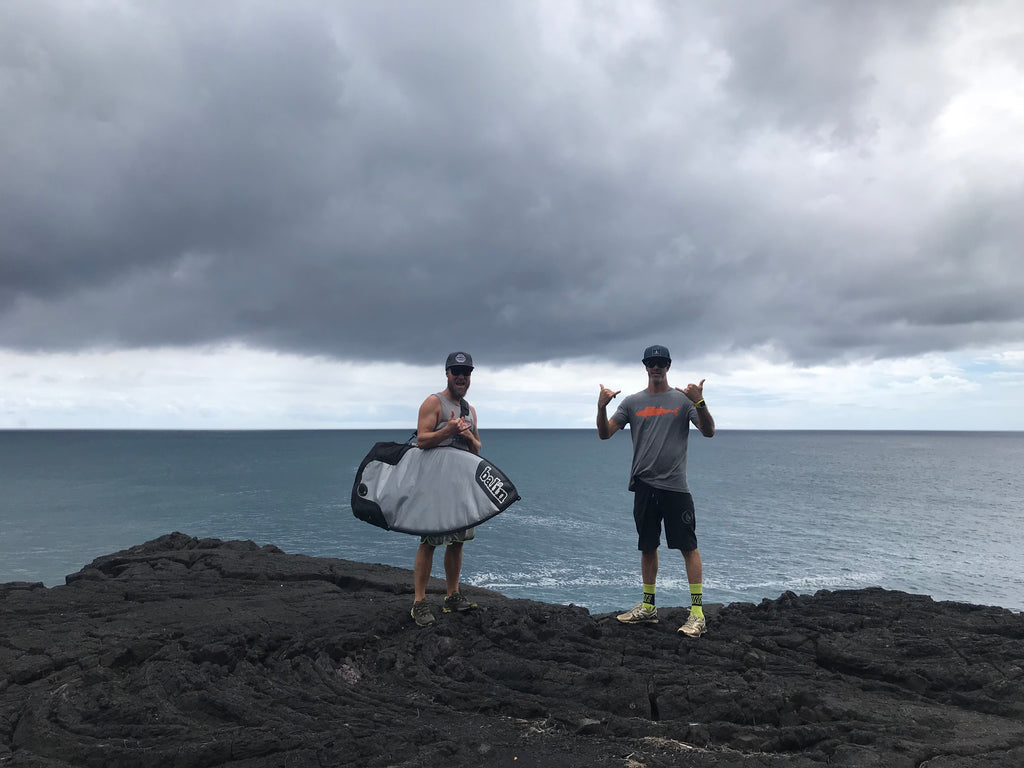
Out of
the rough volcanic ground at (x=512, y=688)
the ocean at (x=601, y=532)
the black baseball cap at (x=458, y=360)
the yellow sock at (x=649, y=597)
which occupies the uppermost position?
the black baseball cap at (x=458, y=360)

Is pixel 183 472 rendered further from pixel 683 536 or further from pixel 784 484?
pixel 683 536

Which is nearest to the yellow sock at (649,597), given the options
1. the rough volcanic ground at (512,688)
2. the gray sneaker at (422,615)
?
the rough volcanic ground at (512,688)

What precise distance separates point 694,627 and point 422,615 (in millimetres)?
3155

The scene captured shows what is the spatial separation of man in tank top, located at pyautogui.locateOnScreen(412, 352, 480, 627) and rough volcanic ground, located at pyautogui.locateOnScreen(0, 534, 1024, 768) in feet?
1.73

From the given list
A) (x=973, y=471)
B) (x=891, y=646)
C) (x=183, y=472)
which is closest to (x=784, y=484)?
(x=973, y=471)

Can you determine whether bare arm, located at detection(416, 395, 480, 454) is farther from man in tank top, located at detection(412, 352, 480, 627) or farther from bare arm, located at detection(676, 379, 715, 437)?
bare arm, located at detection(676, 379, 715, 437)

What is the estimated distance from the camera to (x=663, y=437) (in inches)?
276

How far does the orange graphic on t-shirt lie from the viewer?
23.2ft

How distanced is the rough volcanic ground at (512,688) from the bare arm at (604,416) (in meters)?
2.26

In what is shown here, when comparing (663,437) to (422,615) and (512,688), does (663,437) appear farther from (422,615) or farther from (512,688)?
(422,615)

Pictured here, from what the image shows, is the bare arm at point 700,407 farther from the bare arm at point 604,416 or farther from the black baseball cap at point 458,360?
the black baseball cap at point 458,360

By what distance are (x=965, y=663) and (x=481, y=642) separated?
4.74 meters

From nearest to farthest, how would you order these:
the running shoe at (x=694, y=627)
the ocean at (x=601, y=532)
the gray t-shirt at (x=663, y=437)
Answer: the running shoe at (x=694, y=627), the gray t-shirt at (x=663, y=437), the ocean at (x=601, y=532)

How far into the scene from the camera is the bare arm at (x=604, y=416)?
7.04 metres
